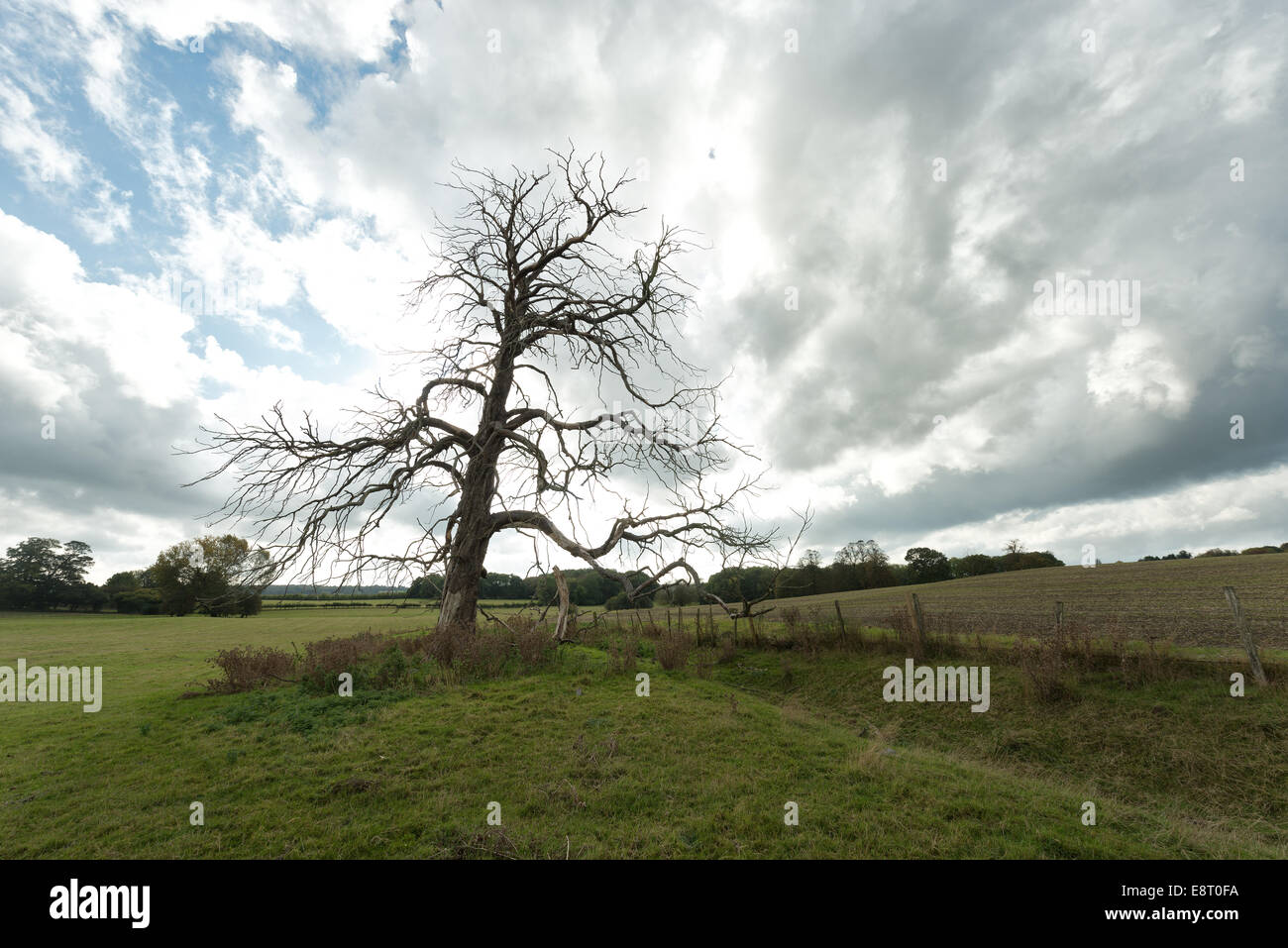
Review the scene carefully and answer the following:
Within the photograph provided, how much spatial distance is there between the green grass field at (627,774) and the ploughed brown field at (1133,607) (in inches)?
182

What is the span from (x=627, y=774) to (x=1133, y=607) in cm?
2901

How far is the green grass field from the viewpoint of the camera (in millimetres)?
→ 5316

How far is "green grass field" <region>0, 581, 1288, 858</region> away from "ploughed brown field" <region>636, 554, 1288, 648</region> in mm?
4621

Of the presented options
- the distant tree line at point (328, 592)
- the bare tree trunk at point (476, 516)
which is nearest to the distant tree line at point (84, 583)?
the distant tree line at point (328, 592)

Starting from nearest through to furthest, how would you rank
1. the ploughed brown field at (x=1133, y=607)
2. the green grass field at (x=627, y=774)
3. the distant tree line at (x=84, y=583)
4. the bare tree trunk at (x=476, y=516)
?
the green grass field at (x=627, y=774)
the bare tree trunk at (x=476, y=516)
the ploughed brown field at (x=1133, y=607)
the distant tree line at (x=84, y=583)

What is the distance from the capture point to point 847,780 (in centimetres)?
719

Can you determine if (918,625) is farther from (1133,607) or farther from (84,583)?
(84,583)

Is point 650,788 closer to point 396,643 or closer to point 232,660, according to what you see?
point 396,643

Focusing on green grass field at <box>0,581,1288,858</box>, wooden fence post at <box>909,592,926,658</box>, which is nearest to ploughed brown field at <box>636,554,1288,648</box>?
wooden fence post at <box>909,592,926,658</box>

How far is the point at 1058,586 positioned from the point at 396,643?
45.0 metres

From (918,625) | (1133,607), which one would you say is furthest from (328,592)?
(1133,607)

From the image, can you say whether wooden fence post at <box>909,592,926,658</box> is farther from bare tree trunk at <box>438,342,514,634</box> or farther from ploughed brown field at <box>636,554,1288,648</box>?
bare tree trunk at <box>438,342,514,634</box>

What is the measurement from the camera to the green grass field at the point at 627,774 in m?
5.32

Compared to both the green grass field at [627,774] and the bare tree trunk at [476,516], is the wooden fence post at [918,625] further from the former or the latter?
the bare tree trunk at [476,516]
